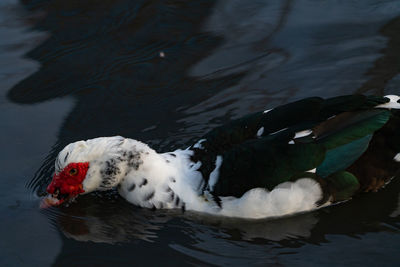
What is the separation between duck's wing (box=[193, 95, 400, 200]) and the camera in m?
4.34

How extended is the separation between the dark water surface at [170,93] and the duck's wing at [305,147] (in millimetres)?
270

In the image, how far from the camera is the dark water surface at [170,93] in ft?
14.1

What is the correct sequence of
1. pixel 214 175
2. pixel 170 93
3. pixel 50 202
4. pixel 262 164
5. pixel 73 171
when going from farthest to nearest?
1. pixel 170 93
2. pixel 50 202
3. pixel 73 171
4. pixel 214 175
5. pixel 262 164

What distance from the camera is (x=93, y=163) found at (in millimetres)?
4637

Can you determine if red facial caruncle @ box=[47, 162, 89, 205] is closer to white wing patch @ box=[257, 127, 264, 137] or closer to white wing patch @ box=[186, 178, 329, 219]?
white wing patch @ box=[186, 178, 329, 219]

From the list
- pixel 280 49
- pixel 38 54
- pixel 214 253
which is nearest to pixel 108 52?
pixel 38 54

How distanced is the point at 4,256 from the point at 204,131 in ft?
6.32

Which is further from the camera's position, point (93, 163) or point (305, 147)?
point (93, 163)

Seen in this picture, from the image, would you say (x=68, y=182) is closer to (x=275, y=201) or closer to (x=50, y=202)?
(x=50, y=202)

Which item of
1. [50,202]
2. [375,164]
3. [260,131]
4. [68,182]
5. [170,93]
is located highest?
[260,131]

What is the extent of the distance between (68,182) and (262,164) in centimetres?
135

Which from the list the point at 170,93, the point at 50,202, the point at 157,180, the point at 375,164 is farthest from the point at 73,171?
the point at 375,164

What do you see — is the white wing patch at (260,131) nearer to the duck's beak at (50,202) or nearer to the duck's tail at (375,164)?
the duck's tail at (375,164)

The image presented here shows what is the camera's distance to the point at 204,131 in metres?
5.56
